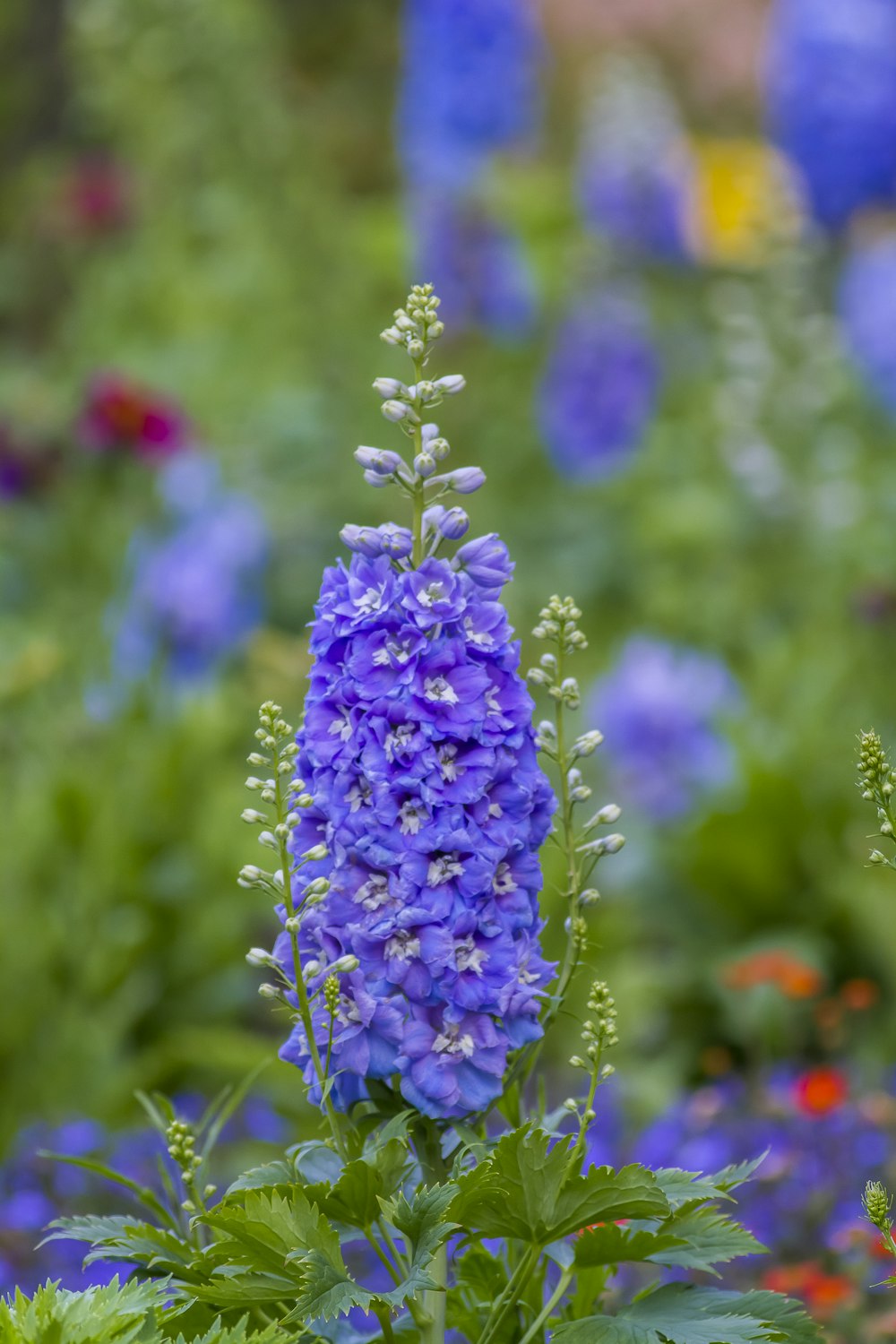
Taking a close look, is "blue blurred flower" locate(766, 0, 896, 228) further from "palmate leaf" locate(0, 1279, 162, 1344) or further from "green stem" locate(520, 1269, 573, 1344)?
"palmate leaf" locate(0, 1279, 162, 1344)

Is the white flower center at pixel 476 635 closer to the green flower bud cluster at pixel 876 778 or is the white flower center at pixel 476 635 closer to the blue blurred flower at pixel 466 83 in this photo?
the green flower bud cluster at pixel 876 778

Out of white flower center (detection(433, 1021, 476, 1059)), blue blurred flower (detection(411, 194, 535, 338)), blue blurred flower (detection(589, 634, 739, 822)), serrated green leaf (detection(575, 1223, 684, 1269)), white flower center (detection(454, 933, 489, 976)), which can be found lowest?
serrated green leaf (detection(575, 1223, 684, 1269))

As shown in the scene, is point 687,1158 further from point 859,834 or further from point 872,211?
point 872,211

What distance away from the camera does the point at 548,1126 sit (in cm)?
152

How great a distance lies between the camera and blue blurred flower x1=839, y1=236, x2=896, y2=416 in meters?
6.61

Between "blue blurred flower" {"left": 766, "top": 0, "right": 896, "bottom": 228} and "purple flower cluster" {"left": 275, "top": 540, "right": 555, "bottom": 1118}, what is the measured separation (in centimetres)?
606

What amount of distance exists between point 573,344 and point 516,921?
17.8 ft

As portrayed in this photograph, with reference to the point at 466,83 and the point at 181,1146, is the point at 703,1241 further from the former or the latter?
the point at 466,83

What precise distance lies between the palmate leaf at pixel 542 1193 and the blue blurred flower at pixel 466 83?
269 inches

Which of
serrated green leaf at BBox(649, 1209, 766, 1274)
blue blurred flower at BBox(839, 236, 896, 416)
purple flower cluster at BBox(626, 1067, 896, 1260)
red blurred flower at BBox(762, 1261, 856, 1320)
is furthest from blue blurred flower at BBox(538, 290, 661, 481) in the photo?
serrated green leaf at BBox(649, 1209, 766, 1274)

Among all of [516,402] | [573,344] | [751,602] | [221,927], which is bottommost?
[221,927]

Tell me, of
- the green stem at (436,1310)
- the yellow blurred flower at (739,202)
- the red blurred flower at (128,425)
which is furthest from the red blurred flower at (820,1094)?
the yellow blurred flower at (739,202)

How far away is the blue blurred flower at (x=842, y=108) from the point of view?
6.84 meters

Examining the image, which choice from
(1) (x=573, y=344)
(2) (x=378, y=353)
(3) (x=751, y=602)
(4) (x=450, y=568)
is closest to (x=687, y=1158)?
(4) (x=450, y=568)
